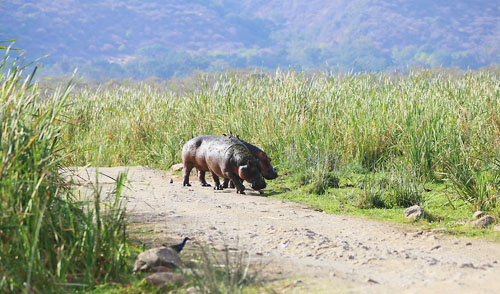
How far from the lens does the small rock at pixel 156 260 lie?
135 inches

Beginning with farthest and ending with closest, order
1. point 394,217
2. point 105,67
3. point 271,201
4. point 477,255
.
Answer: point 105,67 → point 271,201 → point 394,217 → point 477,255

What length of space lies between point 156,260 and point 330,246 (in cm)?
152

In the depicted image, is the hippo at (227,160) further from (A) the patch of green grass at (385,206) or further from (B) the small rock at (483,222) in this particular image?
(B) the small rock at (483,222)

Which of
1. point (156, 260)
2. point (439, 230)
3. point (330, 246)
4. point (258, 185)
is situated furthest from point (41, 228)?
point (258, 185)

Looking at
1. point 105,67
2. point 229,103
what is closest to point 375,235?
point 229,103

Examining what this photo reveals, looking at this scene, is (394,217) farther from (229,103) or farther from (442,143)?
(229,103)

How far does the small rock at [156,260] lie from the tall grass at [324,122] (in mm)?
2630

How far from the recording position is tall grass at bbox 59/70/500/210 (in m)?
7.18

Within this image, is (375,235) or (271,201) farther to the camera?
(271,201)

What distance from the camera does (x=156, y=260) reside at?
3.45 metres

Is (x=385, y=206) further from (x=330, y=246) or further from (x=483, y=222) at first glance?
(x=330, y=246)

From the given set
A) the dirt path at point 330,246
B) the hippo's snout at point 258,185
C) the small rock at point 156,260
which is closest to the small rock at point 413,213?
the dirt path at point 330,246

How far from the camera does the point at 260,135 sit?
29.6 ft

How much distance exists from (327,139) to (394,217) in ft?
8.67
